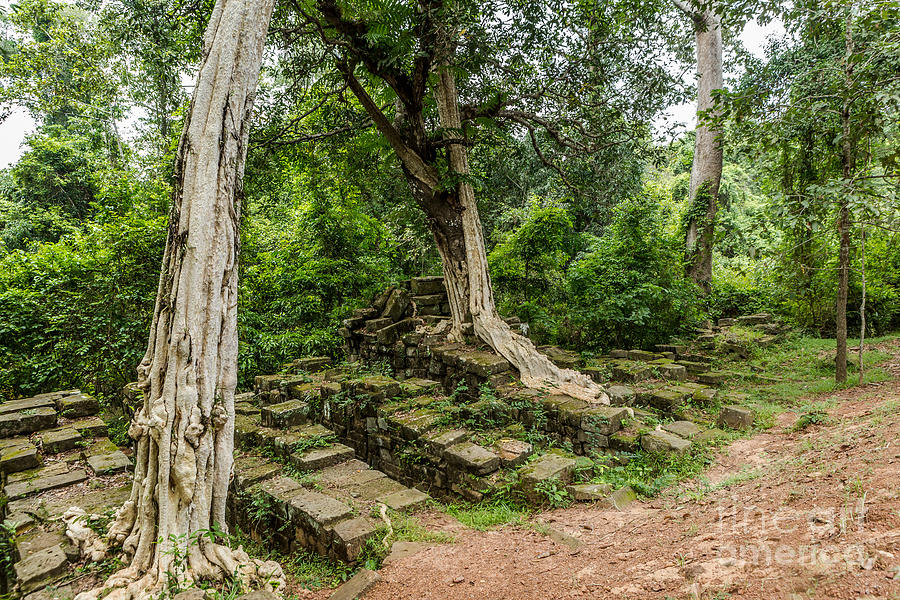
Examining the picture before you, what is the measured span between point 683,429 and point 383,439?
3.04 metres

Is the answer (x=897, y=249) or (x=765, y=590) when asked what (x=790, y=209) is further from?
(x=897, y=249)

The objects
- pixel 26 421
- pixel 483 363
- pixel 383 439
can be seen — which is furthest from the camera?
pixel 483 363

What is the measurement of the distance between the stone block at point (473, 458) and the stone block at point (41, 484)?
278 cm

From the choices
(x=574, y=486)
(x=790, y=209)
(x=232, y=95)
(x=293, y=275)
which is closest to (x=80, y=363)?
(x=293, y=275)

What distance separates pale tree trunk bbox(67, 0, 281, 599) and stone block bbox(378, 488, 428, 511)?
957 mm

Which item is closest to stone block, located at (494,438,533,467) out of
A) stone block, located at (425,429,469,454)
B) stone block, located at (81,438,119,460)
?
stone block, located at (425,429,469,454)

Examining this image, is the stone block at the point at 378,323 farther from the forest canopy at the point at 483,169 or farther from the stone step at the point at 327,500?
the stone step at the point at 327,500

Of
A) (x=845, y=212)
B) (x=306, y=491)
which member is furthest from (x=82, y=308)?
(x=845, y=212)

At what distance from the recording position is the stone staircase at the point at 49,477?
2.24 m

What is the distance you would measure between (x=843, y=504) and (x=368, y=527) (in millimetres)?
2474

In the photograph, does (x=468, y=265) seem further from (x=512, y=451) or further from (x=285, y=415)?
(x=285, y=415)

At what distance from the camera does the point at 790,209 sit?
5.07m

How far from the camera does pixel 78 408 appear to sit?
477 centimetres

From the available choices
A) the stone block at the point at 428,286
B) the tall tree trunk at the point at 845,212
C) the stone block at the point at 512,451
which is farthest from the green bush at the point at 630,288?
the stone block at the point at 512,451
